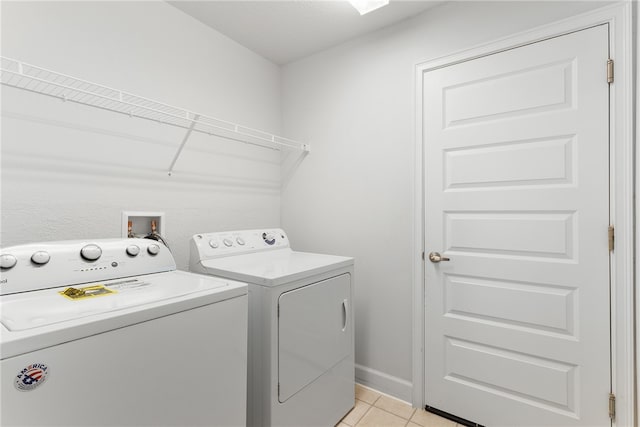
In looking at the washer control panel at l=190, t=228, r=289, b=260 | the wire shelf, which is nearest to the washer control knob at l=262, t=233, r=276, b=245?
the washer control panel at l=190, t=228, r=289, b=260

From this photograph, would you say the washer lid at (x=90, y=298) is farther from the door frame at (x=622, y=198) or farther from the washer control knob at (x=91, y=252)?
the door frame at (x=622, y=198)

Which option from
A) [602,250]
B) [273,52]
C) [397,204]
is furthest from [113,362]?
[273,52]

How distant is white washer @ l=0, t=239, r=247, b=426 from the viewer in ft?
2.40

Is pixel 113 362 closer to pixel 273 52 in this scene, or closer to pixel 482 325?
pixel 482 325

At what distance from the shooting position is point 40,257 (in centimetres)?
114

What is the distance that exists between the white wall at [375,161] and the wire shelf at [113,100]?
14.0 inches

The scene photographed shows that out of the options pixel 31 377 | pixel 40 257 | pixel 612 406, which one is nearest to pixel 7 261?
pixel 40 257

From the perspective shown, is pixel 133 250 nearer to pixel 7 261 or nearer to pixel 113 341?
pixel 7 261

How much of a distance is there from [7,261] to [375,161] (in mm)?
1903

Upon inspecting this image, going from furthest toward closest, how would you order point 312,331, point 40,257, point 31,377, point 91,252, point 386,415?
point 386,415 → point 312,331 → point 91,252 → point 40,257 → point 31,377

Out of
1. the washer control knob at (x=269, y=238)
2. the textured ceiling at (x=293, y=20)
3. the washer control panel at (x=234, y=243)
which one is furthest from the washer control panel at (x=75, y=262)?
the textured ceiling at (x=293, y=20)

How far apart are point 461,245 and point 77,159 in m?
2.10

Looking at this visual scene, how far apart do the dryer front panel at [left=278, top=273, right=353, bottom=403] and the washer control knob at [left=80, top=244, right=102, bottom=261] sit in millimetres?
782

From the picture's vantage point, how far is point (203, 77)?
2.09 meters
